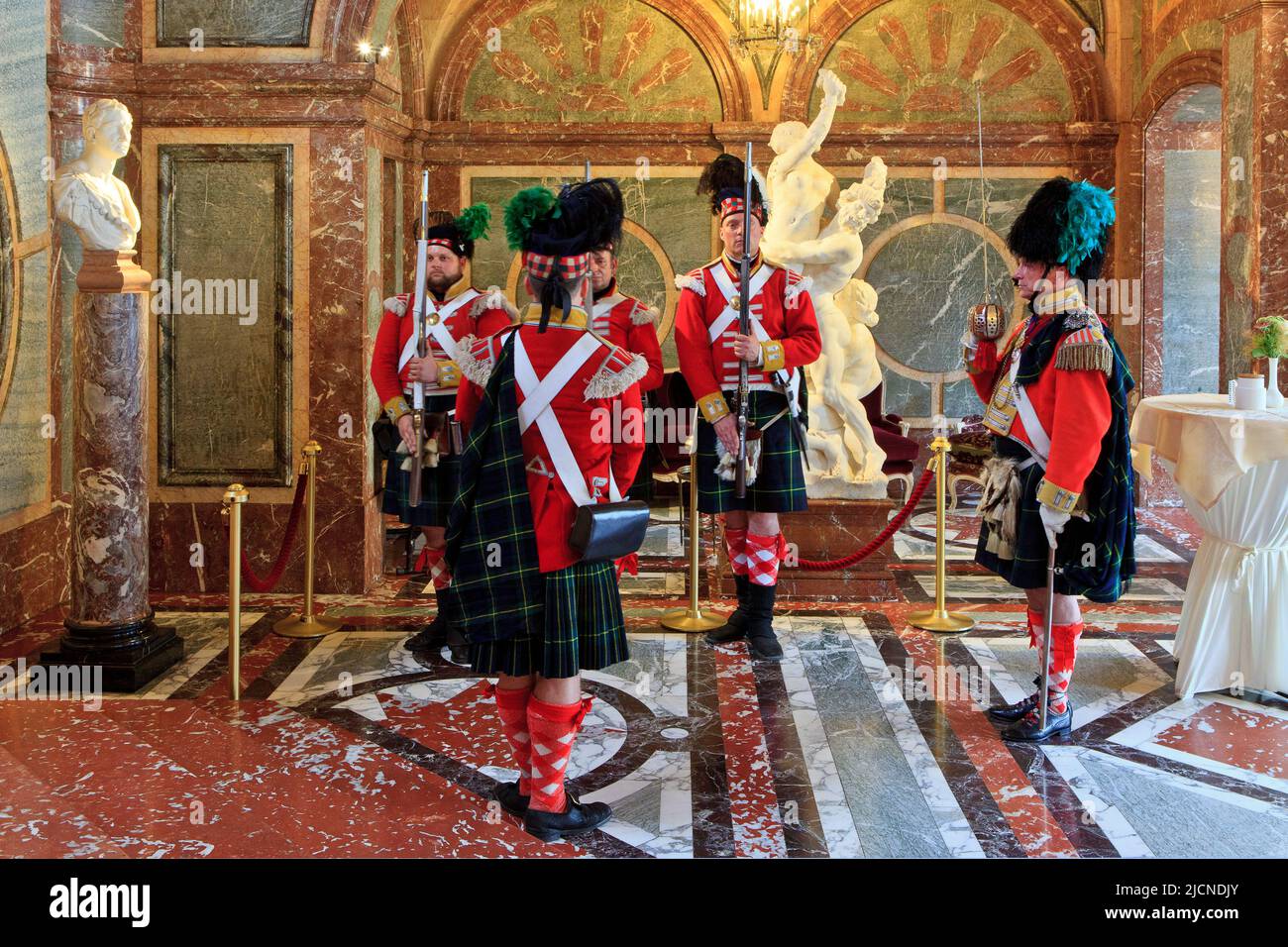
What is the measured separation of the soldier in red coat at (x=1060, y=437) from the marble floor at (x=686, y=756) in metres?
0.57

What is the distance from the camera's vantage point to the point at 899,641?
21.3 feet

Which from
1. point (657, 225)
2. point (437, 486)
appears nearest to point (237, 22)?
point (437, 486)

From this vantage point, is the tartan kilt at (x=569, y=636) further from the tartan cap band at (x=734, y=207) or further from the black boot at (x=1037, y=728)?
the tartan cap band at (x=734, y=207)

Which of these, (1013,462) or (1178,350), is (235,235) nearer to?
(1013,462)

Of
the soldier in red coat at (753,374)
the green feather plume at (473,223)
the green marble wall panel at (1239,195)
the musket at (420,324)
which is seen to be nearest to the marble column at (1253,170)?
the green marble wall panel at (1239,195)

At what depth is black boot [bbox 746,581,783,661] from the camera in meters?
6.24

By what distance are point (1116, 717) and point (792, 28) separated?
18.2ft

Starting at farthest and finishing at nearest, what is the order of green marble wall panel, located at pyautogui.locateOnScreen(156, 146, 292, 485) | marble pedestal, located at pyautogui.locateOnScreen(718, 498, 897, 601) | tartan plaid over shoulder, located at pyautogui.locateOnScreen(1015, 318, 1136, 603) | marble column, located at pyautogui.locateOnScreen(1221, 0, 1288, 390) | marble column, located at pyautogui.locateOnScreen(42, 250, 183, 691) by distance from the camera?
marble column, located at pyautogui.locateOnScreen(1221, 0, 1288, 390) → marble pedestal, located at pyautogui.locateOnScreen(718, 498, 897, 601) → green marble wall panel, located at pyautogui.locateOnScreen(156, 146, 292, 485) → marble column, located at pyautogui.locateOnScreen(42, 250, 183, 691) → tartan plaid over shoulder, located at pyautogui.locateOnScreen(1015, 318, 1136, 603)

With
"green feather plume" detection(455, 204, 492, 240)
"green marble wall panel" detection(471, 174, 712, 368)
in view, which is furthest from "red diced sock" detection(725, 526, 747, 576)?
"green marble wall panel" detection(471, 174, 712, 368)

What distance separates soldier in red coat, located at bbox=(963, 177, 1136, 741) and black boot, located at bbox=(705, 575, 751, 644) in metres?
1.57

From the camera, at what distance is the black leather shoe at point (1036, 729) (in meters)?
5.04

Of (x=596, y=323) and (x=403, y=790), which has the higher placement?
(x=596, y=323)

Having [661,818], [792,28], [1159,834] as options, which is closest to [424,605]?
[661,818]

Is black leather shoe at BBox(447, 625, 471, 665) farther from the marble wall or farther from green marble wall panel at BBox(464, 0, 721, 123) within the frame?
green marble wall panel at BBox(464, 0, 721, 123)
